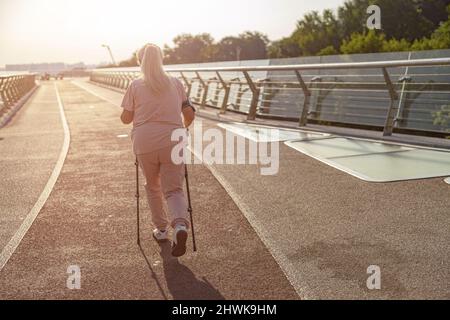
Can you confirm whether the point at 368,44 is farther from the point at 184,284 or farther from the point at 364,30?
the point at 184,284

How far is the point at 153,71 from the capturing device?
495 centimetres

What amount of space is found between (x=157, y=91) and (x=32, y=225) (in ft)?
8.27

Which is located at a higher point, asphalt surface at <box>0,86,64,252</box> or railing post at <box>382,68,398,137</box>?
railing post at <box>382,68,398,137</box>

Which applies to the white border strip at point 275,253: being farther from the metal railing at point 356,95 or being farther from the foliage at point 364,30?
the foliage at point 364,30

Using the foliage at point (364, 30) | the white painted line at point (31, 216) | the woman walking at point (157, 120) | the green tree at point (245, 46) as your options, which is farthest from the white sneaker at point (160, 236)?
the green tree at point (245, 46)

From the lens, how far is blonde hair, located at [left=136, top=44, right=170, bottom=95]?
4.94 meters

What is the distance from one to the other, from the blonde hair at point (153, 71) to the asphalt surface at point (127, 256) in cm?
162

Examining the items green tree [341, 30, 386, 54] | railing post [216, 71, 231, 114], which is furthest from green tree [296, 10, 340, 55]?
railing post [216, 71, 231, 114]

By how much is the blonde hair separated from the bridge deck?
1.62 meters

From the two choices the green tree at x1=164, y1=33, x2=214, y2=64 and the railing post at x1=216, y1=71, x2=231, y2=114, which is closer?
the railing post at x1=216, y1=71, x2=231, y2=114

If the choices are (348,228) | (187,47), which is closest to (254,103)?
(348,228)

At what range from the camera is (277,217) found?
6117mm

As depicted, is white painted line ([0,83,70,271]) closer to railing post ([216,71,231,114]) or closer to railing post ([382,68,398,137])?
railing post ([382,68,398,137])

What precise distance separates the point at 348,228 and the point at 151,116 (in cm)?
238
